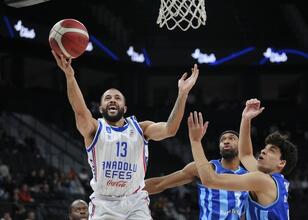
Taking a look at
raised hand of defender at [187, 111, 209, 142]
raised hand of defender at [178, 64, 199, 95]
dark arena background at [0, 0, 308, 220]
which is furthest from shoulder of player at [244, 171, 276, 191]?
dark arena background at [0, 0, 308, 220]

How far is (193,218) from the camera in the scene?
1480 centimetres

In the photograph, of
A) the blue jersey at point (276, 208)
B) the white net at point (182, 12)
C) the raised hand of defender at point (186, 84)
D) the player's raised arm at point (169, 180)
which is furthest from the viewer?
the white net at point (182, 12)

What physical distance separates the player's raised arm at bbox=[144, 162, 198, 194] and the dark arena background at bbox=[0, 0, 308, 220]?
407 inches

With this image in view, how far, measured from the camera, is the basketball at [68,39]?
222 inches

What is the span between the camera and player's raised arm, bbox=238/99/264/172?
212 inches

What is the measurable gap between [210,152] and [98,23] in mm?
5670

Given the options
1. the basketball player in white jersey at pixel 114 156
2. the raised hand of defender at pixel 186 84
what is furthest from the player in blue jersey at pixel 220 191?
the raised hand of defender at pixel 186 84

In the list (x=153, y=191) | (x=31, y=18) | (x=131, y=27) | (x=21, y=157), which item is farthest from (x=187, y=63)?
(x=153, y=191)

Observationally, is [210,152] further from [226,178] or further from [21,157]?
[226,178]

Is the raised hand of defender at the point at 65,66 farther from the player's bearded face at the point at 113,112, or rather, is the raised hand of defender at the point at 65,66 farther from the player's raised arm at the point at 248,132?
the player's raised arm at the point at 248,132

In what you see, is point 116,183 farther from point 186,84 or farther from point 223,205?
point 223,205

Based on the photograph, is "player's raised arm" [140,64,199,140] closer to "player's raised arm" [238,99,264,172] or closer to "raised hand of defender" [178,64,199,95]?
"raised hand of defender" [178,64,199,95]

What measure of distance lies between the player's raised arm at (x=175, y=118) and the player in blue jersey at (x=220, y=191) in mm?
656

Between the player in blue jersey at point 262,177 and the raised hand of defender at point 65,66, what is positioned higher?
the raised hand of defender at point 65,66
